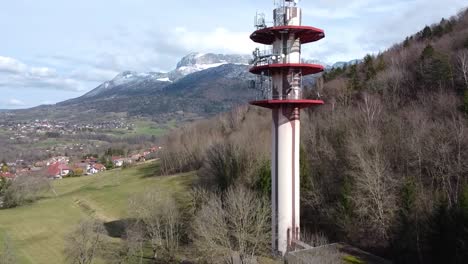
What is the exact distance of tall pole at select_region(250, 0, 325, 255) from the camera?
27.5m

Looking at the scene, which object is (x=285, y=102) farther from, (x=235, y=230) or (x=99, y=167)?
(x=99, y=167)

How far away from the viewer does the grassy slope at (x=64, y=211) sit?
4716 cm

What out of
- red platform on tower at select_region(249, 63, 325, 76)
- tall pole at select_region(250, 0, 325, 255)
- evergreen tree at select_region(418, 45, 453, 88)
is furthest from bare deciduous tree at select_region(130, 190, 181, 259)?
Answer: evergreen tree at select_region(418, 45, 453, 88)

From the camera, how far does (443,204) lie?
27.4m

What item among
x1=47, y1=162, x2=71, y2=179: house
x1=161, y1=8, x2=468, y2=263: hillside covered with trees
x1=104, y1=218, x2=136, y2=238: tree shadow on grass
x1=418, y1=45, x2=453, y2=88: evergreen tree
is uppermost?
x1=418, y1=45, x2=453, y2=88: evergreen tree

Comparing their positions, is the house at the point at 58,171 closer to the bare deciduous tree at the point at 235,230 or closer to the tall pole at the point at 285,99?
the bare deciduous tree at the point at 235,230

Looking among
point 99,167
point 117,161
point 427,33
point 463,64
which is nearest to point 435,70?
point 463,64

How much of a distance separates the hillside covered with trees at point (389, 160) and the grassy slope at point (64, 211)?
16.5 m

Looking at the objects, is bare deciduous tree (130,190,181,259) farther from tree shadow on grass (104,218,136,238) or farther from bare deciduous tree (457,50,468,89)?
bare deciduous tree (457,50,468,89)

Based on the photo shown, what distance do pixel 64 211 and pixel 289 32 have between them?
4922 centimetres

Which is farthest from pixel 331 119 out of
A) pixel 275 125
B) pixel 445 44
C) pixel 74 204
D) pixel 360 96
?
pixel 74 204

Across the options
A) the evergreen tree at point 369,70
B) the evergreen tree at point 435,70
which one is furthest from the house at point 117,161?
the evergreen tree at point 435,70

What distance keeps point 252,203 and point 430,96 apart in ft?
75.5

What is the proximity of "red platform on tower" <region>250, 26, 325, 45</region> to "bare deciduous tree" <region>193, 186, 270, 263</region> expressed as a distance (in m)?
11.4
